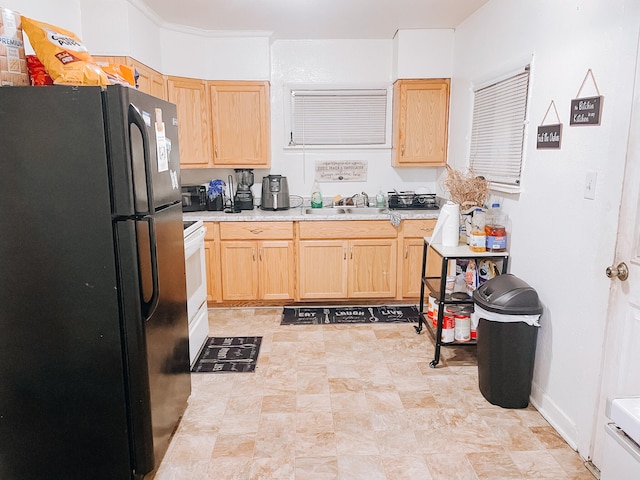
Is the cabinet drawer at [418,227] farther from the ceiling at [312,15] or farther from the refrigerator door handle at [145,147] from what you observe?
the refrigerator door handle at [145,147]

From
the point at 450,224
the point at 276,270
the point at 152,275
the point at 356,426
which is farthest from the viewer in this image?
the point at 276,270

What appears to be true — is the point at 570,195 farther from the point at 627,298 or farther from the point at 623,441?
the point at 623,441

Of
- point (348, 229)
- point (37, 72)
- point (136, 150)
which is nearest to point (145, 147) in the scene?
point (136, 150)

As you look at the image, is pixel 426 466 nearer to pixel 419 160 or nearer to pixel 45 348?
pixel 45 348

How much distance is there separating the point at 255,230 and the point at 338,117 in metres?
1.43

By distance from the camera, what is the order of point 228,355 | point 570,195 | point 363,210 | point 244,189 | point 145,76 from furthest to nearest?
point 363,210 < point 244,189 < point 145,76 < point 228,355 < point 570,195

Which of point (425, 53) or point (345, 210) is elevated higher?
point (425, 53)

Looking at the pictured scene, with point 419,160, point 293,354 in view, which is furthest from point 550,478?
point 419,160

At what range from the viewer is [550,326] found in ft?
7.52

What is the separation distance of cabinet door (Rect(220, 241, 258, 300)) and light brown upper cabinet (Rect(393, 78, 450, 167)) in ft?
5.34

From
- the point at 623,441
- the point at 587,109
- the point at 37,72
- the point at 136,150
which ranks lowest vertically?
the point at 623,441

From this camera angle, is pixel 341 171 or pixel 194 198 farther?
pixel 341 171

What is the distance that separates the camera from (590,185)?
6.43 ft

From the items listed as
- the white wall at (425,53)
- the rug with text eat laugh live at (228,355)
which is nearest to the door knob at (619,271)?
the rug with text eat laugh live at (228,355)
